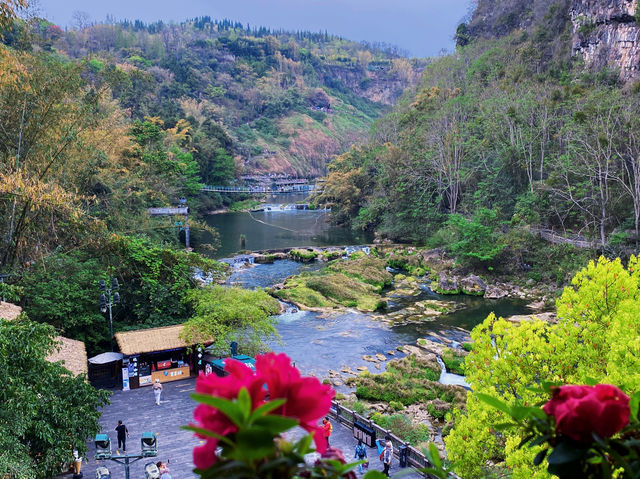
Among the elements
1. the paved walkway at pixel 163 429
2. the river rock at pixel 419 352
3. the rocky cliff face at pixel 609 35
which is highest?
the rocky cliff face at pixel 609 35

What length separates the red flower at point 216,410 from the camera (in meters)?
1.31

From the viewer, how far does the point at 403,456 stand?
1209 cm

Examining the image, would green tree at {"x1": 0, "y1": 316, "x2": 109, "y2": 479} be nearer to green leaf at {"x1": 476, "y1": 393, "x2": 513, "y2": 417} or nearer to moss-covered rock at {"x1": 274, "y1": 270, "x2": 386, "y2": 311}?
green leaf at {"x1": 476, "y1": 393, "x2": 513, "y2": 417}

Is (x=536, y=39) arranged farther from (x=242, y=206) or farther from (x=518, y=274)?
(x=242, y=206)

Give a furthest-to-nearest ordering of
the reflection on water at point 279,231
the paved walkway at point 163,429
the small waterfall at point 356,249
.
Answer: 1. the reflection on water at point 279,231
2. the small waterfall at point 356,249
3. the paved walkway at point 163,429

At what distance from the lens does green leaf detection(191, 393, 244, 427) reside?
1213 millimetres

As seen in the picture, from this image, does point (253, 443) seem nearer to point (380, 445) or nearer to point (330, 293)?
point (380, 445)

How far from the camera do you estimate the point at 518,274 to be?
32.2m

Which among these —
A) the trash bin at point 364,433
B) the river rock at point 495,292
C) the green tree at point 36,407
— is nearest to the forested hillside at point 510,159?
the river rock at point 495,292

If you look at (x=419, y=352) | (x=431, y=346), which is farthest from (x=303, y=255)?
(x=419, y=352)

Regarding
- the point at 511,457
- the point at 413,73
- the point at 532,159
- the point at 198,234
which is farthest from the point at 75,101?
the point at 413,73

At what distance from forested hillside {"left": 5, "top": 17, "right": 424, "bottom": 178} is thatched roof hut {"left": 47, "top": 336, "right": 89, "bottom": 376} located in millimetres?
46442

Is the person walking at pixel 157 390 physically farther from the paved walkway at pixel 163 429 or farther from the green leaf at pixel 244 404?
the green leaf at pixel 244 404

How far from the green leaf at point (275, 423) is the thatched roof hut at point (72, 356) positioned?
14458mm
